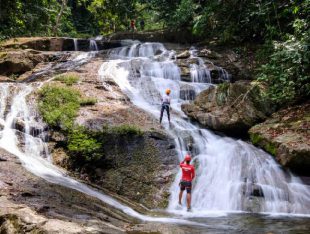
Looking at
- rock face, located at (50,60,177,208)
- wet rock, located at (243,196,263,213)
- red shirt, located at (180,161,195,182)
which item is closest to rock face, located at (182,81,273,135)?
rock face, located at (50,60,177,208)

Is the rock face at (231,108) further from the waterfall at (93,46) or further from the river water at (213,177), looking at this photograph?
the waterfall at (93,46)

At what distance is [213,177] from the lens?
35.8 feet

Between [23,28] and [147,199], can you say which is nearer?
[147,199]

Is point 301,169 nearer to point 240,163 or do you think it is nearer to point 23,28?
point 240,163

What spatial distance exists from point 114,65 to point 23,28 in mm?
4821

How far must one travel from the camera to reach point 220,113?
43.9ft

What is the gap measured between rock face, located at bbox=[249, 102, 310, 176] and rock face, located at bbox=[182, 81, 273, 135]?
0.55m

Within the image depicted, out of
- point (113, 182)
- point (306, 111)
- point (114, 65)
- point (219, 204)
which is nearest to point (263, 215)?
point (219, 204)

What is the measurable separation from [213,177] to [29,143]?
6.02m

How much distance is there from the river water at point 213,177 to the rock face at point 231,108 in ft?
1.55

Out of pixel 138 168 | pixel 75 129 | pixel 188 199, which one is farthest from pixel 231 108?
pixel 75 129

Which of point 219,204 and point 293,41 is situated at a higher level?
point 293,41

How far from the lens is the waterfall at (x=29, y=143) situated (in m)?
9.23

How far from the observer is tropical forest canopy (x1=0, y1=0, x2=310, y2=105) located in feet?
42.4
